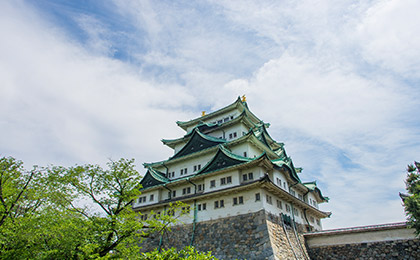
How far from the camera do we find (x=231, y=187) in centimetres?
2639

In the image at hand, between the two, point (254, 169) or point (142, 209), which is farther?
point (142, 209)

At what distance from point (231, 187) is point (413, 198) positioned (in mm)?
14222

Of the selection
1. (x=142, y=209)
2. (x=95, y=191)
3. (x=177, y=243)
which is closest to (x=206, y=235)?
(x=177, y=243)

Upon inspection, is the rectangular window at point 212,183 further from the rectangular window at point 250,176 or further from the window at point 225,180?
the rectangular window at point 250,176

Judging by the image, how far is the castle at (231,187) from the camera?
83.0 ft

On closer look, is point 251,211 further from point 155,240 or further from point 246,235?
point 155,240

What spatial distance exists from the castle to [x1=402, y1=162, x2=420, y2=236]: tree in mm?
10131

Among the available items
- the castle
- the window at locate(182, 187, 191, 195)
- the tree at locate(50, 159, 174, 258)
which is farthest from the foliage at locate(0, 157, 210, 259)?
the window at locate(182, 187, 191, 195)

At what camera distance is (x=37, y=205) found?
59.0 feet

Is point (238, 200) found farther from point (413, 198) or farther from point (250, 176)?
point (413, 198)

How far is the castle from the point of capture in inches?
996

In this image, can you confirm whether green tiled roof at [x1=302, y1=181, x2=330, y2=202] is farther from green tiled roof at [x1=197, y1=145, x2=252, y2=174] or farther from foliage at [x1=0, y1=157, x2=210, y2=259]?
foliage at [x1=0, y1=157, x2=210, y2=259]

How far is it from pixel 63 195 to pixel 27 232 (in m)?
2.35

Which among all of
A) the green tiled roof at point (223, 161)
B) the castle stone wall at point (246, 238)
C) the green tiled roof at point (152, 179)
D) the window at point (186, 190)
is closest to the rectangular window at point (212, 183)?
the green tiled roof at point (223, 161)
